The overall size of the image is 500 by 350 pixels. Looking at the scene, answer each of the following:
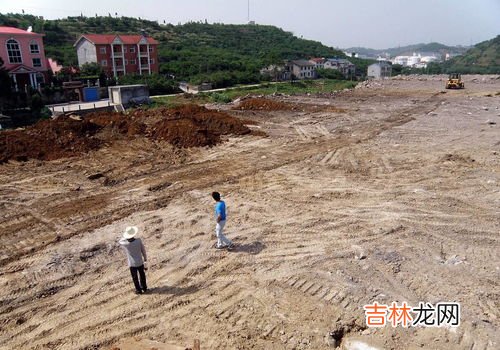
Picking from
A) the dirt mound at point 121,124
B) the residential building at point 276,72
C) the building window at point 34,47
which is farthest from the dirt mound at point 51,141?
the residential building at point 276,72

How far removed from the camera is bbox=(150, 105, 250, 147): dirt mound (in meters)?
17.6

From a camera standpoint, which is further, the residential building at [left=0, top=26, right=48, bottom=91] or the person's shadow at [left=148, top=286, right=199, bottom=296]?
the residential building at [left=0, top=26, right=48, bottom=91]

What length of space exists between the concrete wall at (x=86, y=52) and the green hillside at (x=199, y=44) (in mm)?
1437

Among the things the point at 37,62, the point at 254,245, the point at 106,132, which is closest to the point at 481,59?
→ the point at 37,62

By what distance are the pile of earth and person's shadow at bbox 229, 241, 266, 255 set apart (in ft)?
29.6

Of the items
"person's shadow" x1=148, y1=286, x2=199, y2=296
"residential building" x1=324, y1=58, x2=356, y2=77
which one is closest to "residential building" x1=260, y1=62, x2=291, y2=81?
"residential building" x1=324, y1=58, x2=356, y2=77

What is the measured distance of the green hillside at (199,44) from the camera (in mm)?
57812

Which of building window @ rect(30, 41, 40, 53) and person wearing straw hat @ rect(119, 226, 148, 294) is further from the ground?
building window @ rect(30, 41, 40, 53)

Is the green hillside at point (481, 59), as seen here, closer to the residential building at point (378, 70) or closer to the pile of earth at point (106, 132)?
the residential building at point (378, 70)

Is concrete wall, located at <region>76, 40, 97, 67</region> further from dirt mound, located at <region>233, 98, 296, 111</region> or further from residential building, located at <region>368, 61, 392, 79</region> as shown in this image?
residential building, located at <region>368, 61, 392, 79</region>

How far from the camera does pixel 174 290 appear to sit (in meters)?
7.32

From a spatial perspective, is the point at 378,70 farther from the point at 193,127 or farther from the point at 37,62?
the point at 193,127

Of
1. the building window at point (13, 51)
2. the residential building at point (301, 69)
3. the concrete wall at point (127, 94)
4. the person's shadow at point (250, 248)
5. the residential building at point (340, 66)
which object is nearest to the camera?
the person's shadow at point (250, 248)

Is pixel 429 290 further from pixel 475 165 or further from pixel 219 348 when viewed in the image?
pixel 475 165
